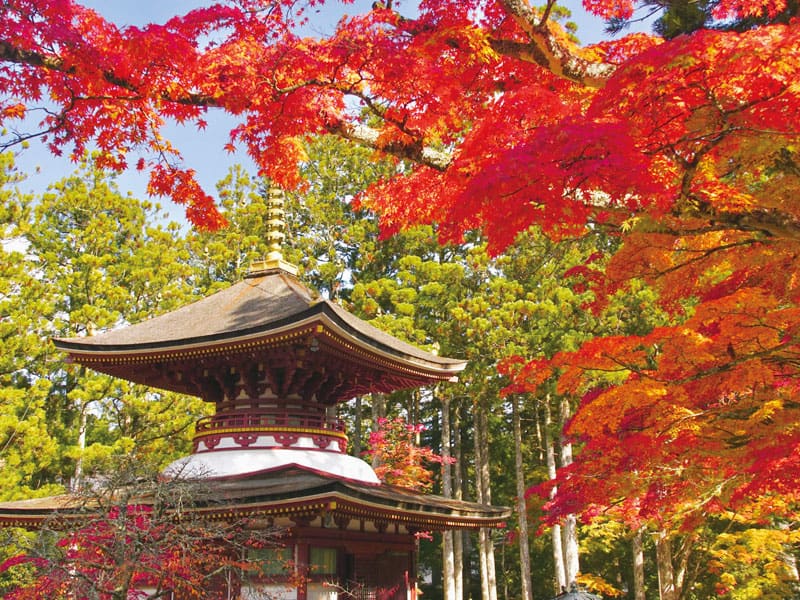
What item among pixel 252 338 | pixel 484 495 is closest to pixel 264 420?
pixel 252 338

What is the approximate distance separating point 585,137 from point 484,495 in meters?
20.7

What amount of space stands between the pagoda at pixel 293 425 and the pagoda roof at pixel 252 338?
0.07ft

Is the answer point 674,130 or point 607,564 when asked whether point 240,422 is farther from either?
point 607,564

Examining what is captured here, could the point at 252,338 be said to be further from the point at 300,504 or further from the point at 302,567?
the point at 302,567

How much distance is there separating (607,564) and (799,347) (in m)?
18.6

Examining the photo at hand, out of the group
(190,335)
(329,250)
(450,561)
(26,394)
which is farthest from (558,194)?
(329,250)

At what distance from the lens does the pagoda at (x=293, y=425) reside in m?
8.80

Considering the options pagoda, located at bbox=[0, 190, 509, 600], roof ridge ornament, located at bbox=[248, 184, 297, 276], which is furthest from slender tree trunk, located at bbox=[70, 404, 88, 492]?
roof ridge ornament, located at bbox=[248, 184, 297, 276]

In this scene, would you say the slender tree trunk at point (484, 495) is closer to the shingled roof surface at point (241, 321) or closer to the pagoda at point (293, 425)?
the pagoda at point (293, 425)

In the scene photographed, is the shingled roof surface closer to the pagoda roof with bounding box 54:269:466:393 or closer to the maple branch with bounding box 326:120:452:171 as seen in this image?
the pagoda roof with bounding box 54:269:466:393

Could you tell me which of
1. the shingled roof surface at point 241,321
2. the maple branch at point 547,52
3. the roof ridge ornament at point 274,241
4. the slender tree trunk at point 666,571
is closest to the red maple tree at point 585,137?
the maple branch at point 547,52

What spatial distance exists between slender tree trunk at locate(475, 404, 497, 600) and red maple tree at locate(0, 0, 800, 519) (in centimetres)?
1453

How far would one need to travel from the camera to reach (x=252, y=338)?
9.14m

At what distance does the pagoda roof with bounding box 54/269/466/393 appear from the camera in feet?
29.9
